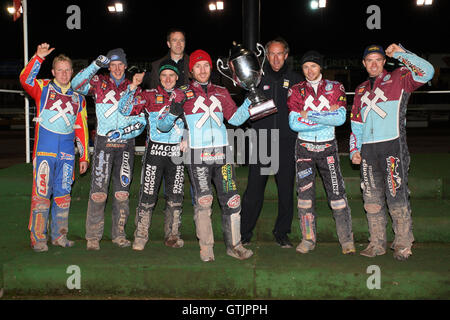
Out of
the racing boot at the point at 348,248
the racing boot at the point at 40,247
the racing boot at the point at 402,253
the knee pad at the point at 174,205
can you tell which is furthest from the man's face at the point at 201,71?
the racing boot at the point at 402,253

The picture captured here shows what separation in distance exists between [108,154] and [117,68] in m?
0.90

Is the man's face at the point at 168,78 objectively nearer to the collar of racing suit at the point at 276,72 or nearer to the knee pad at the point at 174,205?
the collar of racing suit at the point at 276,72

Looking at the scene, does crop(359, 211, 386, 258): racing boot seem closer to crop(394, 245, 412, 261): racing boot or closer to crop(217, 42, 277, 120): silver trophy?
crop(394, 245, 412, 261): racing boot

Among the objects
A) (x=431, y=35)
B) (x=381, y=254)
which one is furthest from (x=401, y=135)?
(x=431, y=35)

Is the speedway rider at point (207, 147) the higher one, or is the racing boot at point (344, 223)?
the speedway rider at point (207, 147)

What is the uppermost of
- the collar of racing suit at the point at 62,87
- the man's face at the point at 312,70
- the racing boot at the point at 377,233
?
the man's face at the point at 312,70

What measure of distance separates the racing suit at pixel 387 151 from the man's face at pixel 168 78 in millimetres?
1881

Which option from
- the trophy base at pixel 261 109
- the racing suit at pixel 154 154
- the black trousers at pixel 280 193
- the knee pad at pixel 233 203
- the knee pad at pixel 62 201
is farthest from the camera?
the knee pad at pixel 62 201

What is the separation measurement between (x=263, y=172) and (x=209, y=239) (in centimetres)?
90

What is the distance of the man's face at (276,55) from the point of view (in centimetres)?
422

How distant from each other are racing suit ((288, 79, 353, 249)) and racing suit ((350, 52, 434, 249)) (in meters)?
0.26

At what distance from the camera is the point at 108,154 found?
441 cm

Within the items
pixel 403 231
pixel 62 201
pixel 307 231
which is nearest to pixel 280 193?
pixel 307 231

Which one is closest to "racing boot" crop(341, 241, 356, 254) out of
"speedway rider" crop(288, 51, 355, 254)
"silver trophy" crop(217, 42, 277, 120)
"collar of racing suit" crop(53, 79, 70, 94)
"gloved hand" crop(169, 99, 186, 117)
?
"speedway rider" crop(288, 51, 355, 254)
